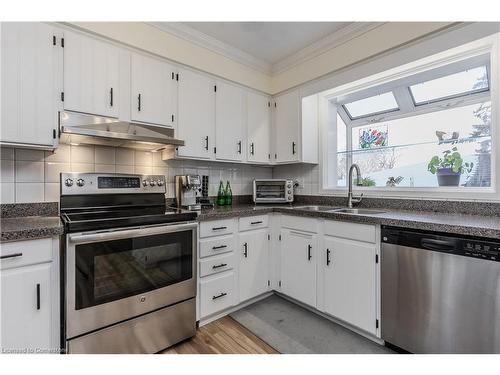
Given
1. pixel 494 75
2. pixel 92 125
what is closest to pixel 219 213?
pixel 92 125

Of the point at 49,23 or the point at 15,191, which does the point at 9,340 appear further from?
the point at 49,23

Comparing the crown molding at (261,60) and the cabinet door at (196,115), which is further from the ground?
the crown molding at (261,60)

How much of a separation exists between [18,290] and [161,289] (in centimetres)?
72

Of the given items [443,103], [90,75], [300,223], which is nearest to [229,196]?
[300,223]

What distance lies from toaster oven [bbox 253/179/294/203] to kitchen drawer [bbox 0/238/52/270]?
1.83m

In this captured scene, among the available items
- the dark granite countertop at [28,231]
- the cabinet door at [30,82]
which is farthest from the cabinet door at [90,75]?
the dark granite countertop at [28,231]

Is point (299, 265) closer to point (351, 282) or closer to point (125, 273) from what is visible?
point (351, 282)

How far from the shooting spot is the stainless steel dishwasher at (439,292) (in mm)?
1245

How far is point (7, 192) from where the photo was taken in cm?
164

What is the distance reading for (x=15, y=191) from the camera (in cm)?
166

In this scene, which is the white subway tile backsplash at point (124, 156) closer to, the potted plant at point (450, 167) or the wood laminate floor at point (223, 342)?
the wood laminate floor at point (223, 342)

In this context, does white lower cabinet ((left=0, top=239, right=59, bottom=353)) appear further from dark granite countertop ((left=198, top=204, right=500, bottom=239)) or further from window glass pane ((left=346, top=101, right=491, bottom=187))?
window glass pane ((left=346, top=101, right=491, bottom=187))

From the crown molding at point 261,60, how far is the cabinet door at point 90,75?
19.6 inches

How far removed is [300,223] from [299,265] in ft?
1.22
